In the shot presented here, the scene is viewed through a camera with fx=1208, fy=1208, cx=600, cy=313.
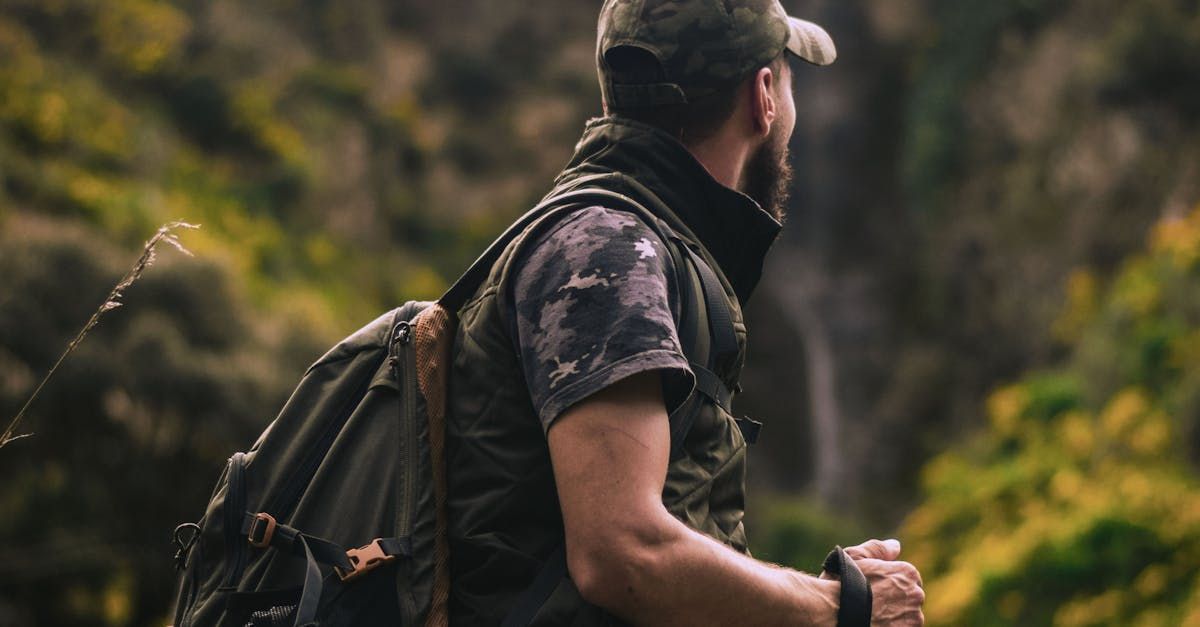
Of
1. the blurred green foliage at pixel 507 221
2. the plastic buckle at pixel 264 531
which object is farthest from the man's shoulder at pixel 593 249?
the blurred green foliage at pixel 507 221

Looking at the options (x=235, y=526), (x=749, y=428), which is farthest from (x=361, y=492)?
(x=749, y=428)

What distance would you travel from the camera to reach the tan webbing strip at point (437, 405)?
1.88m

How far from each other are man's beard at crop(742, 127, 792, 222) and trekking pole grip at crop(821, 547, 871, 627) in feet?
2.46

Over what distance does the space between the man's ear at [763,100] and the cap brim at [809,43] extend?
8 cm

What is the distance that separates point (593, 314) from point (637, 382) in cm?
12

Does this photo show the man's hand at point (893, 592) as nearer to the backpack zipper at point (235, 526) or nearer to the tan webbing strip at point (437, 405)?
the tan webbing strip at point (437, 405)

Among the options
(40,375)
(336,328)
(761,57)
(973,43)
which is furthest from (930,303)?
(761,57)

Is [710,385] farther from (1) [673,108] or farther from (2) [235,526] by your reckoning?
(2) [235,526]

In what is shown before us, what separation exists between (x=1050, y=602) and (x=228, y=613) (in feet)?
21.7

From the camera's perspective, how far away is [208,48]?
44.5 ft

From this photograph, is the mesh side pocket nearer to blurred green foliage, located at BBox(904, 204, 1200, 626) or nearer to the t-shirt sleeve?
the t-shirt sleeve

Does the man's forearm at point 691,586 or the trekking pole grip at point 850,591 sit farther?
the trekking pole grip at point 850,591

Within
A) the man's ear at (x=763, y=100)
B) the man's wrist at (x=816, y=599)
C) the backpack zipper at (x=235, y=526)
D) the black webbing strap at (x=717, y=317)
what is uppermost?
the man's ear at (x=763, y=100)

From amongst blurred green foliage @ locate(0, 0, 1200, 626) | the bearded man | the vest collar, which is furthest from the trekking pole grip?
blurred green foliage @ locate(0, 0, 1200, 626)
